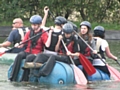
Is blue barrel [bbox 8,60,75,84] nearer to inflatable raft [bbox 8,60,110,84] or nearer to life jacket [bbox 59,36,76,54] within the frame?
inflatable raft [bbox 8,60,110,84]

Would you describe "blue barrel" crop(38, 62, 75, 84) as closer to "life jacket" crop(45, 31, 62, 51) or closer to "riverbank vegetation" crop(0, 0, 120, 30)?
"life jacket" crop(45, 31, 62, 51)

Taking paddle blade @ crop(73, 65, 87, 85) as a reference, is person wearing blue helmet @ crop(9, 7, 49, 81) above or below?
above

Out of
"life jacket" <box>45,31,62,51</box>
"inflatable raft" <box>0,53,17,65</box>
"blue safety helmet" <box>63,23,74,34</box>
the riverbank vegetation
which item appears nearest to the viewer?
"blue safety helmet" <box>63,23,74,34</box>

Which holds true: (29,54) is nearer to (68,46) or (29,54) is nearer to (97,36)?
(68,46)

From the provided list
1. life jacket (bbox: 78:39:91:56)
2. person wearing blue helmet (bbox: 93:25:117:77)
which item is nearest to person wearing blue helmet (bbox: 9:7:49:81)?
life jacket (bbox: 78:39:91:56)

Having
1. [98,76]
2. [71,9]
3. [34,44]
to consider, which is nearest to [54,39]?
[34,44]

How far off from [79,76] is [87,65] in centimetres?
38

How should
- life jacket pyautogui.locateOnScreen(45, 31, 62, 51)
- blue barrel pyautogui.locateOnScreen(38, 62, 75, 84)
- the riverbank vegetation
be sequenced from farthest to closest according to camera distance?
the riverbank vegetation
life jacket pyautogui.locateOnScreen(45, 31, 62, 51)
blue barrel pyautogui.locateOnScreen(38, 62, 75, 84)

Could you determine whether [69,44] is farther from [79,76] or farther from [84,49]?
[79,76]

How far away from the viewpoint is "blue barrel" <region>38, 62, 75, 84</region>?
1243 cm

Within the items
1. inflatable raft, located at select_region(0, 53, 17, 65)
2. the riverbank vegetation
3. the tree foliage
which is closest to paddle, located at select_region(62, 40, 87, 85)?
inflatable raft, located at select_region(0, 53, 17, 65)

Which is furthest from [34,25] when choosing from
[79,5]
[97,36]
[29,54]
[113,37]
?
[79,5]

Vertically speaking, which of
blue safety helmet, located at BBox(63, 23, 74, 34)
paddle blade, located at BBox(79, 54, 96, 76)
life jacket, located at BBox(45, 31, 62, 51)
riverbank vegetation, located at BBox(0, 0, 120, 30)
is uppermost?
riverbank vegetation, located at BBox(0, 0, 120, 30)

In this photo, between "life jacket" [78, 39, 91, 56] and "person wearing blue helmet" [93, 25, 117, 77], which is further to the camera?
"person wearing blue helmet" [93, 25, 117, 77]
